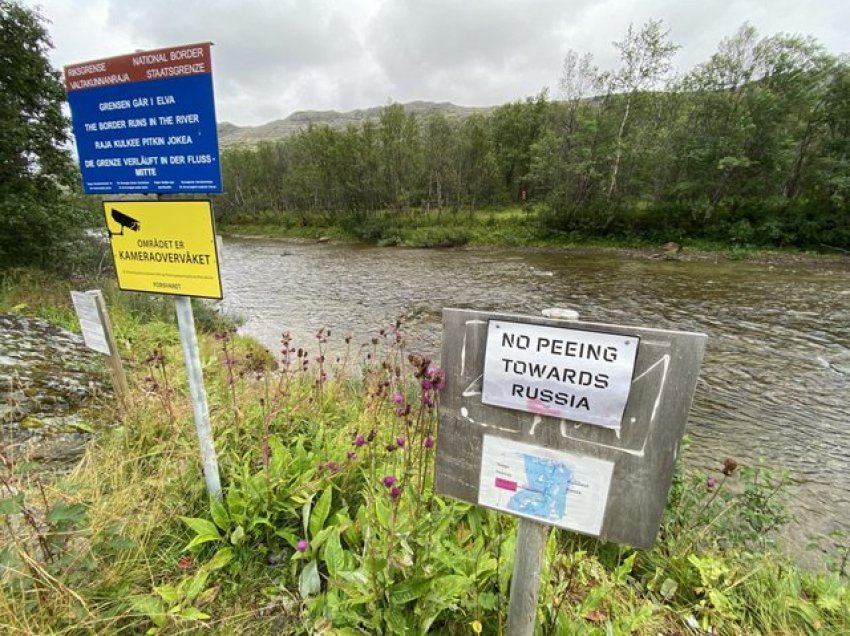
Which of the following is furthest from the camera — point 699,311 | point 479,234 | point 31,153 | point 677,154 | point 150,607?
point 479,234

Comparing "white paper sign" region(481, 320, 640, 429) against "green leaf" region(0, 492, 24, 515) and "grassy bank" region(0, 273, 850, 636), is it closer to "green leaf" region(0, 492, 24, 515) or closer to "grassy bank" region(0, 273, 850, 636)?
"grassy bank" region(0, 273, 850, 636)

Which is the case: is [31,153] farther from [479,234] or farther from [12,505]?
[479,234]

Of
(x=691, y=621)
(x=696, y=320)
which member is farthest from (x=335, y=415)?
(x=696, y=320)

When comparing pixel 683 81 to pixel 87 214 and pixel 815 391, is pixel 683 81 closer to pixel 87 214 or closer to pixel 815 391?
pixel 815 391

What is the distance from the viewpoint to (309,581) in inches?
73.2

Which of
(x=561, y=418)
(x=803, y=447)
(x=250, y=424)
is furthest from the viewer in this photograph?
(x=803, y=447)

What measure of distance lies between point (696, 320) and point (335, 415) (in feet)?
34.0

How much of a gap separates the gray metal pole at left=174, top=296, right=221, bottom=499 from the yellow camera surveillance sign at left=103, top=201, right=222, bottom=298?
0.14m

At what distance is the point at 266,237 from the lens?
37094 mm

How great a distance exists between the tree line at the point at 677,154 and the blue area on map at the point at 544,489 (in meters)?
25.1

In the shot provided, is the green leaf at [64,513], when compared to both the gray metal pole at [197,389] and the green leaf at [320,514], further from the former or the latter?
the green leaf at [320,514]

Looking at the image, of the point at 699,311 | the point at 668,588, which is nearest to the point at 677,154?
the point at 699,311

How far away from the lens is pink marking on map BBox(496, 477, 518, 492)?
4.28 ft

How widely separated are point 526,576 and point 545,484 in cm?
39
